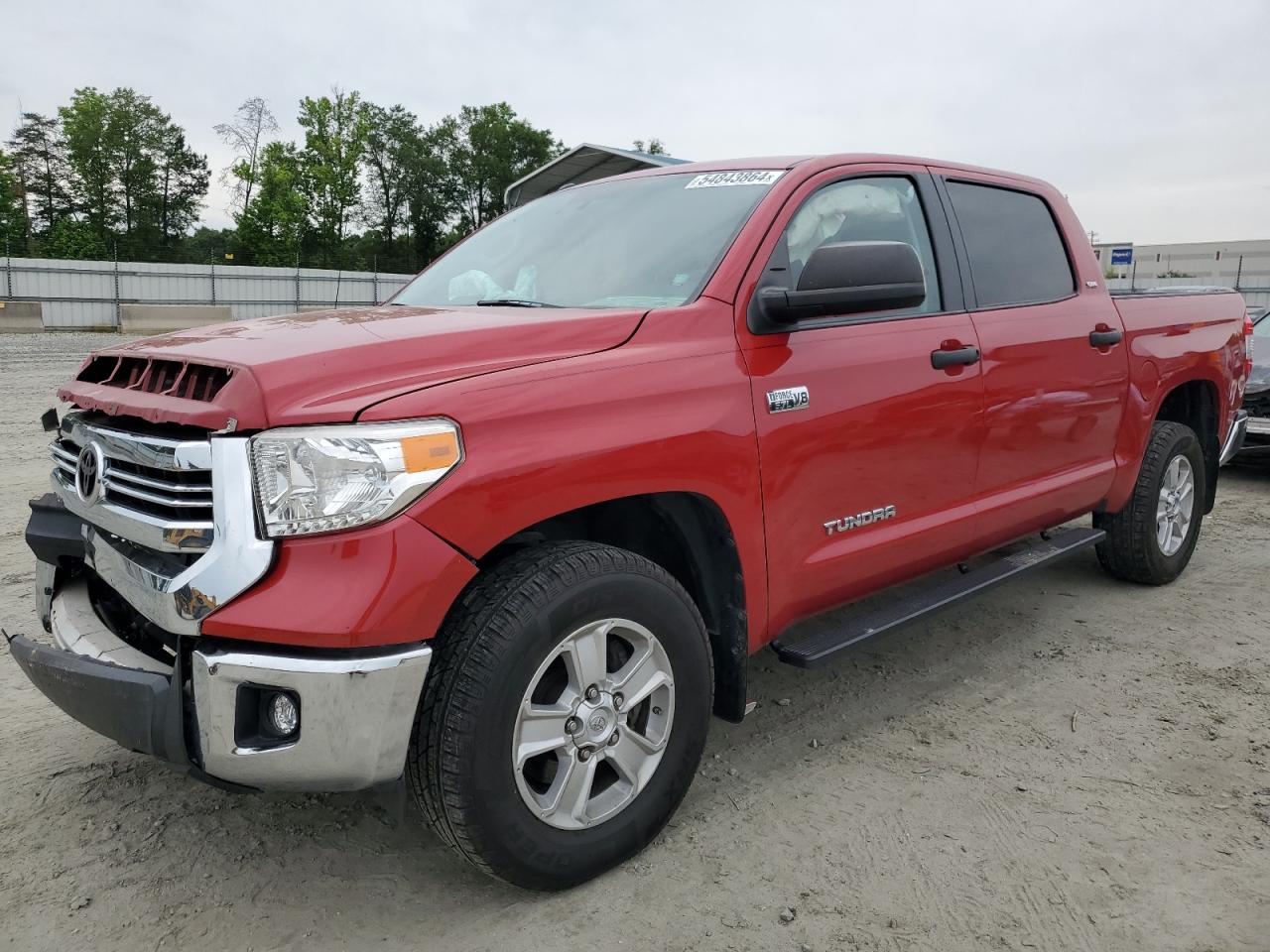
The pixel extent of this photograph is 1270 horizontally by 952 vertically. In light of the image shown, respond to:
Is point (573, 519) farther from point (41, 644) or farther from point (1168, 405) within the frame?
point (1168, 405)

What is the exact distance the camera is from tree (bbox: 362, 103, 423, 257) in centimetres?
6159

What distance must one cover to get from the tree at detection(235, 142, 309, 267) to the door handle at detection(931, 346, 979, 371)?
50.2 metres

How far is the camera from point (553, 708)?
230cm

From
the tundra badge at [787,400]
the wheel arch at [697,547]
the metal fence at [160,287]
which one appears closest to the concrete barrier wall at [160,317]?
the metal fence at [160,287]

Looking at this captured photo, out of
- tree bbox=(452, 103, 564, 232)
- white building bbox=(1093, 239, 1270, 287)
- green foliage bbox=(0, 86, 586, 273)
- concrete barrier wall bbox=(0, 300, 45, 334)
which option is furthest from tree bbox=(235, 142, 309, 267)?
white building bbox=(1093, 239, 1270, 287)

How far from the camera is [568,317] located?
2.54 metres

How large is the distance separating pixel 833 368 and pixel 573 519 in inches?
35.8

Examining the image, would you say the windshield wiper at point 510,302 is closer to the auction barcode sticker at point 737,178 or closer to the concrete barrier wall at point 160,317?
the auction barcode sticker at point 737,178

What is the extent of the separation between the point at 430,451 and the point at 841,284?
4.13 feet

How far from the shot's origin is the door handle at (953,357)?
10.7 feet

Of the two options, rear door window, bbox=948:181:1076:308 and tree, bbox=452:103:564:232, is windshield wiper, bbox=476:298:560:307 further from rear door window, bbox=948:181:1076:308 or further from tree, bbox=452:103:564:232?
tree, bbox=452:103:564:232

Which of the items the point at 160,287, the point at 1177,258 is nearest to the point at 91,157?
the point at 160,287

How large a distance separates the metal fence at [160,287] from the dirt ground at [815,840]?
76.0ft

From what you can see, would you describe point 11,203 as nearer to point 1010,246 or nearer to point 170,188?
point 170,188
